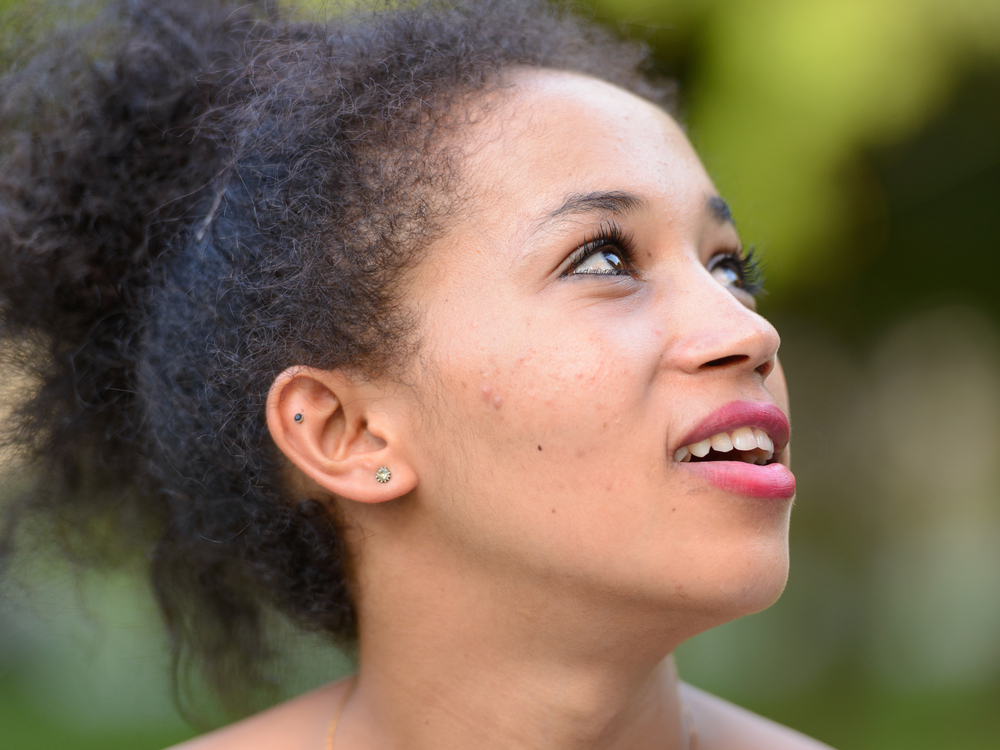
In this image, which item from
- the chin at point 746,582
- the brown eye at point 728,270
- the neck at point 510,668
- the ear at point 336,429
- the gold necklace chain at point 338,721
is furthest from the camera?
the gold necklace chain at point 338,721

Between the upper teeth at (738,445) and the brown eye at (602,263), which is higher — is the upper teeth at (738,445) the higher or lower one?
the lower one

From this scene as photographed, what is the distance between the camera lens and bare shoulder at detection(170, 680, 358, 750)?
206 cm

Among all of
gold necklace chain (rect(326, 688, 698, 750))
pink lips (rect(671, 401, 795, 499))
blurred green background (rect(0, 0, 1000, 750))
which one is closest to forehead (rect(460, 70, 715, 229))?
pink lips (rect(671, 401, 795, 499))

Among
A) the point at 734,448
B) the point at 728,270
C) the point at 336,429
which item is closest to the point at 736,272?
the point at 728,270

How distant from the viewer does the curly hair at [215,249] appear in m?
1.80

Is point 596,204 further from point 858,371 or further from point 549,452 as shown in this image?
point 858,371

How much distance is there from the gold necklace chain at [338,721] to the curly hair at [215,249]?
14 cm

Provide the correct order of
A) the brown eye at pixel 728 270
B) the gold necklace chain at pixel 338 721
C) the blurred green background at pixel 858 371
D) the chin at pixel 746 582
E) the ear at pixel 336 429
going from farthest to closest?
the blurred green background at pixel 858 371 < the gold necklace chain at pixel 338 721 < the brown eye at pixel 728 270 < the ear at pixel 336 429 < the chin at pixel 746 582

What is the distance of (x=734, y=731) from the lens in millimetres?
2141

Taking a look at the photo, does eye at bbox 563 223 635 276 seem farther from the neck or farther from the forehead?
the neck

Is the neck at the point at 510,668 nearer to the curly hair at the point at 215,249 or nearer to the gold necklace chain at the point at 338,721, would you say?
the gold necklace chain at the point at 338,721

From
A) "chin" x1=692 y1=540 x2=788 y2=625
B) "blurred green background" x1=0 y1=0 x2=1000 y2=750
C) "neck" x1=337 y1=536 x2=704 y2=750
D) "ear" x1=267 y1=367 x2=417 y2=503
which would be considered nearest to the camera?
"chin" x1=692 y1=540 x2=788 y2=625

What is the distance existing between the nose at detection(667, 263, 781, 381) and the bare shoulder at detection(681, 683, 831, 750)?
0.98 metres

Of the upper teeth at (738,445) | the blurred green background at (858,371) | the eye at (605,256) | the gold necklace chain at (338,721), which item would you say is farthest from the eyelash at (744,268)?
the blurred green background at (858,371)
